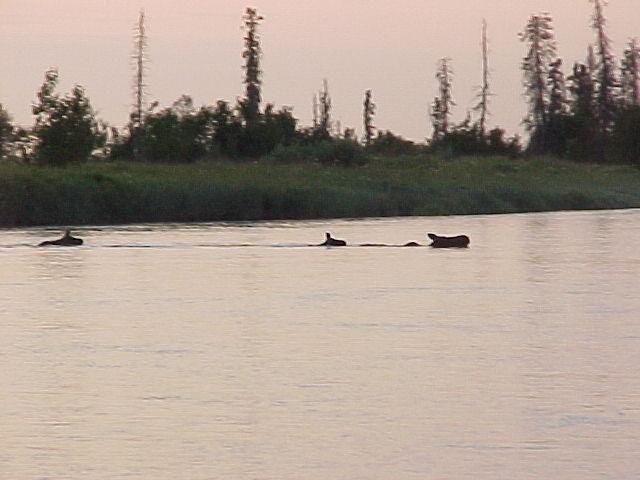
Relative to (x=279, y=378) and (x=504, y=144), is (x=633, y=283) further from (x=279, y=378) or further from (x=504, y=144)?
(x=504, y=144)

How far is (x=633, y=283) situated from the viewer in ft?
71.6

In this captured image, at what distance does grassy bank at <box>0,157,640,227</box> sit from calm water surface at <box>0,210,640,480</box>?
1462 centimetres

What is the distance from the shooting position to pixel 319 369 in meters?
13.6

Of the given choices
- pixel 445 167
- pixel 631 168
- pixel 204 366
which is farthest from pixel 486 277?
pixel 631 168

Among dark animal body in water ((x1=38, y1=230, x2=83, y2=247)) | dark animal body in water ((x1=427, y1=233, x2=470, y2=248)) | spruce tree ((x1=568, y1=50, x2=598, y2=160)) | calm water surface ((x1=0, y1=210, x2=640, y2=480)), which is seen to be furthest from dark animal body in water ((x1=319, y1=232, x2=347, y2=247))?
spruce tree ((x1=568, y1=50, x2=598, y2=160))

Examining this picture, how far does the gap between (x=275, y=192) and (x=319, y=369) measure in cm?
3062

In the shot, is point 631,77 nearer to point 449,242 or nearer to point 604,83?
point 604,83

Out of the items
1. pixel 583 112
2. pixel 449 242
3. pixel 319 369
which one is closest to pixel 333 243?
pixel 449 242

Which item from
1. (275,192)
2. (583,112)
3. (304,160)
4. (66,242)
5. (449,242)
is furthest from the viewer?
(583,112)

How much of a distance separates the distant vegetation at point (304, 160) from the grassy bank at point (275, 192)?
0.05m

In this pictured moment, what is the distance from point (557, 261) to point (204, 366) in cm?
1320

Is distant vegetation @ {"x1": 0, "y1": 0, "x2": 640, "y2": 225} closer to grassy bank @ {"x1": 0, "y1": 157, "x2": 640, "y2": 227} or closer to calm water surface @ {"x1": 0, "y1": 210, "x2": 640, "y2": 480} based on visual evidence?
grassy bank @ {"x1": 0, "y1": 157, "x2": 640, "y2": 227}

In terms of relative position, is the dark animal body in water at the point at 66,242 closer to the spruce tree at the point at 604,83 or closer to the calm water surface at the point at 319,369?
the calm water surface at the point at 319,369

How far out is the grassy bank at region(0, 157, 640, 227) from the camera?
40562 millimetres
